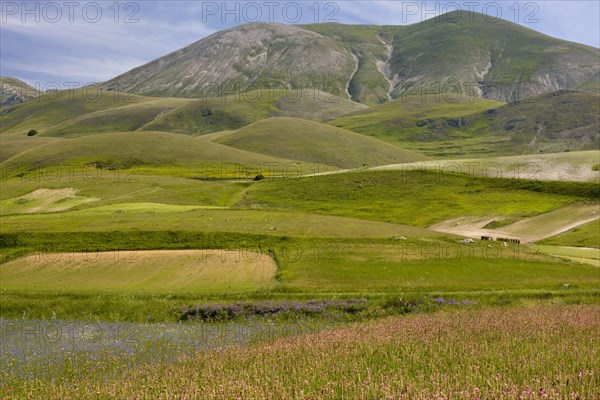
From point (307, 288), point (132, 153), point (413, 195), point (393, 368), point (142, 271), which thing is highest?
point (132, 153)

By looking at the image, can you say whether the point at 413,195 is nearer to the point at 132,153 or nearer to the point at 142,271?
the point at 142,271

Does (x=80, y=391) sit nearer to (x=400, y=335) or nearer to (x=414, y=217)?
(x=400, y=335)

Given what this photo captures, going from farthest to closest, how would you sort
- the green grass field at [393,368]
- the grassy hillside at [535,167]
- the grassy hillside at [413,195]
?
the grassy hillside at [535,167]
the grassy hillside at [413,195]
the green grass field at [393,368]

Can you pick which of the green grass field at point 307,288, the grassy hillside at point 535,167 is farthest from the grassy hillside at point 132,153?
the grassy hillside at point 535,167

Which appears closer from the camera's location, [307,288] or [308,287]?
[307,288]

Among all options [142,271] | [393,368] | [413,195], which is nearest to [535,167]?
[413,195]

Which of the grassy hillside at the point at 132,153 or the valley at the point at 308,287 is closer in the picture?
the valley at the point at 308,287

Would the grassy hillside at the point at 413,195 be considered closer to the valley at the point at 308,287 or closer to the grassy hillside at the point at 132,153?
the valley at the point at 308,287

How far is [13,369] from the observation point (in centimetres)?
1931

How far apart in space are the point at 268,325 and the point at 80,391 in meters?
16.7

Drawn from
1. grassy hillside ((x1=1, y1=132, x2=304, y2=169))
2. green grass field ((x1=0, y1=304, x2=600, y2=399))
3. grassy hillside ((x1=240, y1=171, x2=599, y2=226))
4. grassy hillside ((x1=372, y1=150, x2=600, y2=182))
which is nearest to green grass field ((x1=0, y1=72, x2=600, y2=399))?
green grass field ((x1=0, y1=304, x2=600, y2=399))

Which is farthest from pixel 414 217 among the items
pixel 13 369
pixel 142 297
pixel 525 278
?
pixel 13 369

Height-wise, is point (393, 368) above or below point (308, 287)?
above

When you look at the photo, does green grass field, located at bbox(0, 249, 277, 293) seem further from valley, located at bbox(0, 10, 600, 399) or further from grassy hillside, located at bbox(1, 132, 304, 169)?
grassy hillside, located at bbox(1, 132, 304, 169)
